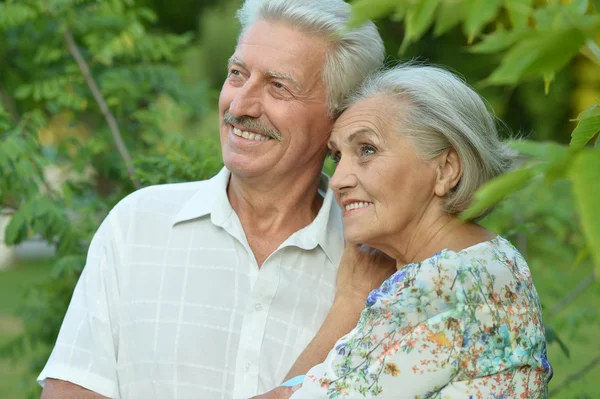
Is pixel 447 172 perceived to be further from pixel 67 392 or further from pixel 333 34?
pixel 67 392

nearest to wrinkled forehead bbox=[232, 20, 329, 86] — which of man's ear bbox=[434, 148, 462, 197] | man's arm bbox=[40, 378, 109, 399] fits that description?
man's ear bbox=[434, 148, 462, 197]

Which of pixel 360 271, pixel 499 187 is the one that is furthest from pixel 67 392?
pixel 499 187

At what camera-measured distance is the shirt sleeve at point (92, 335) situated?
251 centimetres

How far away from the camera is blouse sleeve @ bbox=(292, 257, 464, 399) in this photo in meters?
2.00

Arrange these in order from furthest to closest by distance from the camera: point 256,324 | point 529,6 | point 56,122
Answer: point 56,122 → point 256,324 → point 529,6

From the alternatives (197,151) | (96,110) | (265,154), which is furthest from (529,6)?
(96,110)

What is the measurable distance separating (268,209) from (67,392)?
86 cm

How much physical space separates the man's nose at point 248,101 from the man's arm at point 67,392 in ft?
3.17

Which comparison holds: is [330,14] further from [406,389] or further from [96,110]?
[96,110]

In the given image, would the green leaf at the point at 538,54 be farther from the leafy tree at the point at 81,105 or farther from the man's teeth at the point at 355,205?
the leafy tree at the point at 81,105

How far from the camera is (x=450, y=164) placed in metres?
Result: 2.42

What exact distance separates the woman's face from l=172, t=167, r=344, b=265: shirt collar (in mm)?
318

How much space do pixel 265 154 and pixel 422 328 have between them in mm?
908

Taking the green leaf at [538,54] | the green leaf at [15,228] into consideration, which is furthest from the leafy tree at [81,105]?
the green leaf at [538,54]
